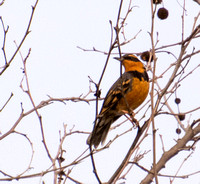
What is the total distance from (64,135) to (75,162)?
804mm

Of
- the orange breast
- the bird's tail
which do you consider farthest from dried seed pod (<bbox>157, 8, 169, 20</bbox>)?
the bird's tail

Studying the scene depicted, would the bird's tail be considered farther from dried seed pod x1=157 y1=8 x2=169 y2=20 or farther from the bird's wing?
dried seed pod x1=157 y1=8 x2=169 y2=20

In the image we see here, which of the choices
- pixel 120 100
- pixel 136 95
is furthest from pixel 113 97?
pixel 136 95

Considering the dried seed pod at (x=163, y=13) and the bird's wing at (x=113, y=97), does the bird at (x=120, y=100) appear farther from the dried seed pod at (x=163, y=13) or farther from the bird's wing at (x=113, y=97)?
the dried seed pod at (x=163, y=13)

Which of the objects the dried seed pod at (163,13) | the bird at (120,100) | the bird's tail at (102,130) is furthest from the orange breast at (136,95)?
the dried seed pod at (163,13)

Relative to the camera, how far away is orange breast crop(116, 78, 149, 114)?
19.7ft

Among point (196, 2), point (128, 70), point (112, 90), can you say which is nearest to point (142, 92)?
point (112, 90)

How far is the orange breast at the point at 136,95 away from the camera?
6012 mm

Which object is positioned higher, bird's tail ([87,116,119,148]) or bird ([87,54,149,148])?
bird ([87,54,149,148])

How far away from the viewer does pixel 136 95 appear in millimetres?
6008

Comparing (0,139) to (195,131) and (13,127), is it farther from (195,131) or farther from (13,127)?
(195,131)

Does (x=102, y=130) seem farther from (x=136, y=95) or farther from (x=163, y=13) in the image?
(x=163, y=13)

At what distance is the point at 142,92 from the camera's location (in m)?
6.04

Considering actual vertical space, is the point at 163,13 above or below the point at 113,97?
above
